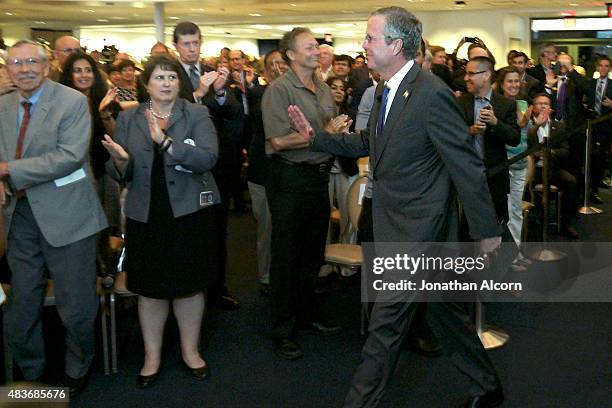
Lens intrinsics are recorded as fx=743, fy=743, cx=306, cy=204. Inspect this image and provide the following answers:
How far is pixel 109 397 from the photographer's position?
353cm

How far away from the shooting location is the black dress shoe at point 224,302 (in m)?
4.91

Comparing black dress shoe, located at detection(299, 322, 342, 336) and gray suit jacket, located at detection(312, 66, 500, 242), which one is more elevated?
gray suit jacket, located at detection(312, 66, 500, 242)

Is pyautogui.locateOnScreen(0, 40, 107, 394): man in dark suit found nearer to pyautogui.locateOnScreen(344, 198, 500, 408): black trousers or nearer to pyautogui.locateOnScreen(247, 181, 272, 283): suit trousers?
pyautogui.locateOnScreen(344, 198, 500, 408): black trousers

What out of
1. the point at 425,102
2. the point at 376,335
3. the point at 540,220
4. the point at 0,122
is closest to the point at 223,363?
the point at 376,335

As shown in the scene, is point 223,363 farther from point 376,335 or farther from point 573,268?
point 573,268

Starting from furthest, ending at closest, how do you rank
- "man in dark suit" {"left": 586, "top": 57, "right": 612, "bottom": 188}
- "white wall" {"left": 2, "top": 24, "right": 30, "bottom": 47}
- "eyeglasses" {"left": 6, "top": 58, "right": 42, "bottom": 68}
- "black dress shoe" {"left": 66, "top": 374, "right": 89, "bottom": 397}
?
"white wall" {"left": 2, "top": 24, "right": 30, "bottom": 47} < "man in dark suit" {"left": 586, "top": 57, "right": 612, "bottom": 188} < "black dress shoe" {"left": 66, "top": 374, "right": 89, "bottom": 397} < "eyeglasses" {"left": 6, "top": 58, "right": 42, "bottom": 68}

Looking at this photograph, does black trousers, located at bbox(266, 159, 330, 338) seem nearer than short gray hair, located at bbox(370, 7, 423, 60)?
No

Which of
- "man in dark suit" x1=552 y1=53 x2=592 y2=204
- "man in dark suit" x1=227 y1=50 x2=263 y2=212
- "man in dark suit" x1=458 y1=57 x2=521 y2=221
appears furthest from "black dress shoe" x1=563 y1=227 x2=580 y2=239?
"man in dark suit" x1=227 y1=50 x2=263 y2=212

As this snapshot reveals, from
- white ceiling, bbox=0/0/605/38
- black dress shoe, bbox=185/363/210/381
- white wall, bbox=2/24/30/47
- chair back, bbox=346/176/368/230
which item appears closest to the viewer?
black dress shoe, bbox=185/363/210/381

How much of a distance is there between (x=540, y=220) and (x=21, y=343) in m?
5.50

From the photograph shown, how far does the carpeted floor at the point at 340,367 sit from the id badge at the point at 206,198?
889mm

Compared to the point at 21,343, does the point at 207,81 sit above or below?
above

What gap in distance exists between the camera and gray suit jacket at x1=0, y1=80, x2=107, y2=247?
3.35m

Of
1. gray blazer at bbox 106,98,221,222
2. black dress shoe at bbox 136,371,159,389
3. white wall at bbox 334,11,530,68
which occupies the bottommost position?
black dress shoe at bbox 136,371,159,389
